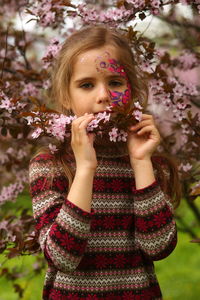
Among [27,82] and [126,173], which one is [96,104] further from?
[27,82]

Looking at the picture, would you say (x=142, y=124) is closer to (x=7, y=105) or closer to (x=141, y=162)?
(x=141, y=162)

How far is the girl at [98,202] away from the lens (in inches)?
66.0

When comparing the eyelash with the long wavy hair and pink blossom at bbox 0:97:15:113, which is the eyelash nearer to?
the long wavy hair

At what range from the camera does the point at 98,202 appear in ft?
6.22

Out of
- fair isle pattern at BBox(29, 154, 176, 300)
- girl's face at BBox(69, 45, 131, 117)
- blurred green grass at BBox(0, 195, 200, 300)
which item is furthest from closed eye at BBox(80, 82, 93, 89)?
blurred green grass at BBox(0, 195, 200, 300)

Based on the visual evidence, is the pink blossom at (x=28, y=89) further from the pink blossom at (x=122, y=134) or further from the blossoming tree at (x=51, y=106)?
the pink blossom at (x=122, y=134)

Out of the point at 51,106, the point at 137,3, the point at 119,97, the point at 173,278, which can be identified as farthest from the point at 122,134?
the point at 173,278

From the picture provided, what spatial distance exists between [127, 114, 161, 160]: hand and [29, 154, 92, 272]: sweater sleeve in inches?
13.4

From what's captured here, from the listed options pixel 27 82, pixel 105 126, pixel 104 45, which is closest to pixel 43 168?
pixel 105 126

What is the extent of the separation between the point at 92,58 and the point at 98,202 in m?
0.65

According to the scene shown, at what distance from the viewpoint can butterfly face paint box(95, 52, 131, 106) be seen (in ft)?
6.30

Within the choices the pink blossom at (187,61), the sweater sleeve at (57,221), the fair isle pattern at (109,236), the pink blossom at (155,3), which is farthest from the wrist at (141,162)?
the pink blossom at (187,61)

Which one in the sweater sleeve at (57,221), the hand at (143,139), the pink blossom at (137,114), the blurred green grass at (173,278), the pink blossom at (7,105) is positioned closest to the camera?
the sweater sleeve at (57,221)

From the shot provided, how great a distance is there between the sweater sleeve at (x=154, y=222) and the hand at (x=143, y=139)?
6.0 inches
